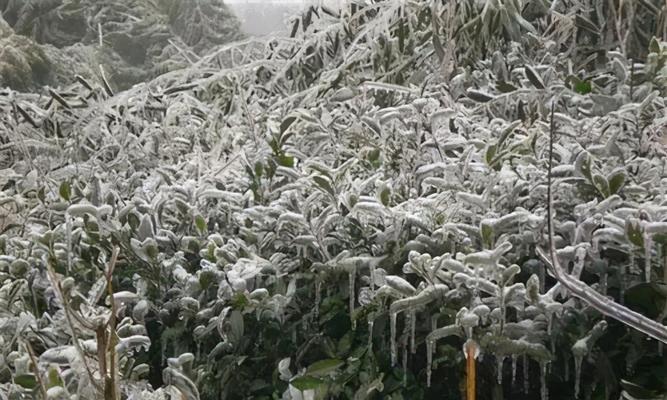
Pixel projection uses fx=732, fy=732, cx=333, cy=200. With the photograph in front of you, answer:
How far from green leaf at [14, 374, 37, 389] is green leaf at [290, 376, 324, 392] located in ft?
1.55

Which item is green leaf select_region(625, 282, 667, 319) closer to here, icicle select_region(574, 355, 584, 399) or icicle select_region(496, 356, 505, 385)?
icicle select_region(574, 355, 584, 399)

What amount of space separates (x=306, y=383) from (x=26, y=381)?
1.69 feet

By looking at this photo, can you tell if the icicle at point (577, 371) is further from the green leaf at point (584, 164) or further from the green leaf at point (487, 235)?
the green leaf at point (584, 164)

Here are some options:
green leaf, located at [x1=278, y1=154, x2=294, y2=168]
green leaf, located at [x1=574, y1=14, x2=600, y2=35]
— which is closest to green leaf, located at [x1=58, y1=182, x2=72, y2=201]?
green leaf, located at [x1=278, y1=154, x2=294, y2=168]

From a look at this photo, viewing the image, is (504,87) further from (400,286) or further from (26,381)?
(26,381)

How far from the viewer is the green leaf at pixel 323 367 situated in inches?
55.0

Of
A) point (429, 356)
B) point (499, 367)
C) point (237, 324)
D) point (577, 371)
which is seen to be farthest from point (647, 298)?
point (237, 324)

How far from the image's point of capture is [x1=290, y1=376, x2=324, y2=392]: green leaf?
4.51 feet

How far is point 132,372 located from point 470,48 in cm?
169

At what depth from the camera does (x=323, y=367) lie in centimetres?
140

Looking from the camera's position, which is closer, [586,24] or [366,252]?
[366,252]

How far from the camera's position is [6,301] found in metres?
1.69

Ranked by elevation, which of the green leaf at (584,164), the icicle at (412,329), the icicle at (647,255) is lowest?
the icicle at (412,329)

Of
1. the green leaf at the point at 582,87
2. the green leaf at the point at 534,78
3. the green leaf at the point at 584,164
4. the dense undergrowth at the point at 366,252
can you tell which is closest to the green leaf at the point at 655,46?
the dense undergrowth at the point at 366,252
